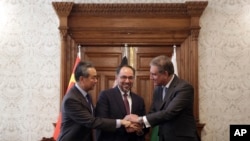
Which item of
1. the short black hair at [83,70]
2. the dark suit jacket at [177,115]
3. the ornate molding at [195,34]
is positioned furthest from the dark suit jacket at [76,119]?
the ornate molding at [195,34]

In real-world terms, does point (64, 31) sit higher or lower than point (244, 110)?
higher

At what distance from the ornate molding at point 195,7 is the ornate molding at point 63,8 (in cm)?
139

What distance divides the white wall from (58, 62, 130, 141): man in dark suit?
1618 mm

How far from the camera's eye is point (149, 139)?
4199 millimetres

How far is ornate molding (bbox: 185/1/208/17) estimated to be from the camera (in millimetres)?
4152

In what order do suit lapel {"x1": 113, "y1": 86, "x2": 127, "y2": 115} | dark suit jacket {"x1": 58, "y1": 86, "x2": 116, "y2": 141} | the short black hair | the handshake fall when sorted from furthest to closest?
suit lapel {"x1": 113, "y1": 86, "x2": 127, "y2": 115} < the handshake < the short black hair < dark suit jacket {"x1": 58, "y1": 86, "x2": 116, "y2": 141}

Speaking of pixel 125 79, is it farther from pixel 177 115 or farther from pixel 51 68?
pixel 51 68

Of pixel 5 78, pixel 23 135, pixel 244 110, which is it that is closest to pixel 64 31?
pixel 5 78

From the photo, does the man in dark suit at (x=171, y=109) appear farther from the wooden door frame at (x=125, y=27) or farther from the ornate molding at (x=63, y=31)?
the ornate molding at (x=63, y=31)

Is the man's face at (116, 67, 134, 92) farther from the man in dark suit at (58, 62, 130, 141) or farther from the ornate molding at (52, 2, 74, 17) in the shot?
the ornate molding at (52, 2, 74, 17)

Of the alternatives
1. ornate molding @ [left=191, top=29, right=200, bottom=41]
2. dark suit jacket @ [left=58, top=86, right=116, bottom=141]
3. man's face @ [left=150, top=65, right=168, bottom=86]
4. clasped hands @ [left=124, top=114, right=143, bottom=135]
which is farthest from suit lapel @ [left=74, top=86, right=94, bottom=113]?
ornate molding @ [left=191, top=29, right=200, bottom=41]

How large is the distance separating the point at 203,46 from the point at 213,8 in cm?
48

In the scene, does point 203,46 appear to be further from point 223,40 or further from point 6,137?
point 6,137

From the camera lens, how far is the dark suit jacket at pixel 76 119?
2.62 meters
